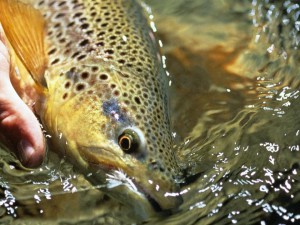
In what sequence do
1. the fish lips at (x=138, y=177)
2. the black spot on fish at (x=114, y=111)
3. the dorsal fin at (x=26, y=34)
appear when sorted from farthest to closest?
the dorsal fin at (x=26, y=34) < the black spot on fish at (x=114, y=111) < the fish lips at (x=138, y=177)

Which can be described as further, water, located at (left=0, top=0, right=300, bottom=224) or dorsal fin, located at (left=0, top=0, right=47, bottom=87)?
dorsal fin, located at (left=0, top=0, right=47, bottom=87)

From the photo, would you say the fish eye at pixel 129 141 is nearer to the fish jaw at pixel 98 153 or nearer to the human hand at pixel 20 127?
the fish jaw at pixel 98 153

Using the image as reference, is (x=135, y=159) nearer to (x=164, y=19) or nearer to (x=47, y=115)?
(x=47, y=115)

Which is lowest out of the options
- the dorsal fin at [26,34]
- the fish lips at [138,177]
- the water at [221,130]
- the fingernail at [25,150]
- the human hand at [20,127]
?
the water at [221,130]

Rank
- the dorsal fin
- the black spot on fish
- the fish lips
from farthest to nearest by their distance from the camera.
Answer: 1. the dorsal fin
2. the black spot on fish
3. the fish lips

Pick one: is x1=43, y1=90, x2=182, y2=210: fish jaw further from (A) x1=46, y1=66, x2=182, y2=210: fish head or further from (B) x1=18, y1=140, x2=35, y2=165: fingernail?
(B) x1=18, y1=140, x2=35, y2=165: fingernail

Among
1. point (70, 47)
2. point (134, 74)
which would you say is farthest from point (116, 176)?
point (70, 47)

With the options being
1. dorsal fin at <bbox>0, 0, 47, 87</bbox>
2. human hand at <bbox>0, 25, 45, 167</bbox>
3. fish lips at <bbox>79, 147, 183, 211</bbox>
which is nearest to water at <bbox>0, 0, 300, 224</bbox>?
fish lips at <bbox>79, 147, 183, 211</bbox>

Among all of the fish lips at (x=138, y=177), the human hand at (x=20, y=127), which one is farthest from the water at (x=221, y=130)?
the human hand at (x=20, y=127)
